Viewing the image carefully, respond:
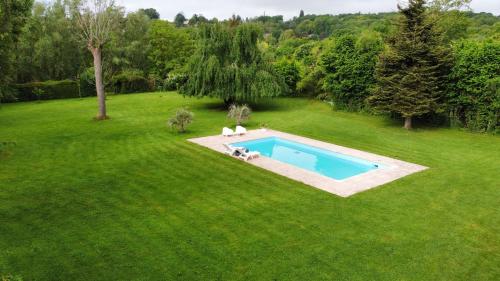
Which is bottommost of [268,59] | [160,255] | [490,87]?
[160,255]

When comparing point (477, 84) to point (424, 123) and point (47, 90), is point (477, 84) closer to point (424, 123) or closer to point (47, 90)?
point (424, 123)

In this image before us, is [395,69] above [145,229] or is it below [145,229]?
above

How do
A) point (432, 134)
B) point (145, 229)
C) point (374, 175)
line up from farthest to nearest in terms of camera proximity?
point (432, 134)
point (374, 175)
point (145, 229)

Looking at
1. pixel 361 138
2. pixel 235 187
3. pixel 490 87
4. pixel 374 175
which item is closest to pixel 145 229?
pixel 235 187

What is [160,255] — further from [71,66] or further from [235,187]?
[71,66]

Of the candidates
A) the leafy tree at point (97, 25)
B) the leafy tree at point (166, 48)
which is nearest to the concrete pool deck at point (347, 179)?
the leafy tree at point (97, 25)

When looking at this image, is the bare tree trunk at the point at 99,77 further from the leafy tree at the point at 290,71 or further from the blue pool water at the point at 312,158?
the leafy tree at the point at 290,71
